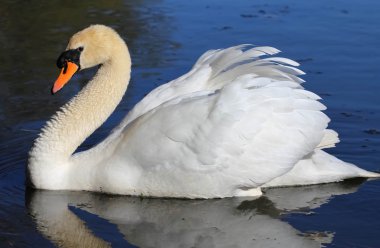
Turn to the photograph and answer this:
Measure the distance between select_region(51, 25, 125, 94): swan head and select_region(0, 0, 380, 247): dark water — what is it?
0.95 m

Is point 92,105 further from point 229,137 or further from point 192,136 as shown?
point 229,137

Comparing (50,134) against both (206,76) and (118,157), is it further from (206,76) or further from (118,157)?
(206,76)

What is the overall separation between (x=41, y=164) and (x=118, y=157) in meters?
0.64

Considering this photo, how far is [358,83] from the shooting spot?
29.8 ft

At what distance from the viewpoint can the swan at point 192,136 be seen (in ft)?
21.0

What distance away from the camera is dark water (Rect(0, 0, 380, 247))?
602 centimetres

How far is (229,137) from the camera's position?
637 cm

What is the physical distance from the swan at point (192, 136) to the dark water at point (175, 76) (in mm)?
127

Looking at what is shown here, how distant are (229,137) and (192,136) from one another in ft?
0.84

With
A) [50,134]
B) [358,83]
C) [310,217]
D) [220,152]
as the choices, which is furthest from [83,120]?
[358,83]

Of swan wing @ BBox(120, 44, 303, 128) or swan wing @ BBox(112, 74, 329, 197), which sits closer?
swan wing @ BBox(112, 74, 329, 197)

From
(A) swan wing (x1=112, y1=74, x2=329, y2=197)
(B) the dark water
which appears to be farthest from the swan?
(B) the dark water

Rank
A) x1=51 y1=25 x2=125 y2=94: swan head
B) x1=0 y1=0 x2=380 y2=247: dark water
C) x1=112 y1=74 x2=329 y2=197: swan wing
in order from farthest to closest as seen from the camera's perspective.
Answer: x1=51 y1=25 x2=125 y2=94: swan head, x1=112 y1=74 x2=329 y2=197: swan wing, x1=0 y1=0 x2=380 y2=247: dark water

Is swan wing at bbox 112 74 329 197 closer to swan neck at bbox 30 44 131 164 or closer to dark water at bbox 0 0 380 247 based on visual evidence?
dark water at bbox 0 0 380 247
